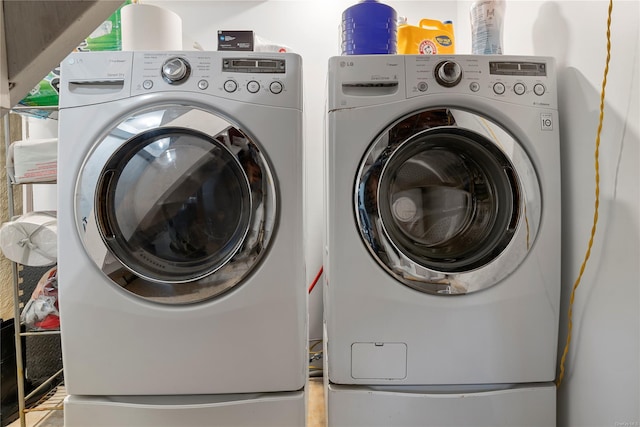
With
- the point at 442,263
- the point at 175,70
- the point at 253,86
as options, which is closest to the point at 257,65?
the point at 253,86

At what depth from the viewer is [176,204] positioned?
85cm

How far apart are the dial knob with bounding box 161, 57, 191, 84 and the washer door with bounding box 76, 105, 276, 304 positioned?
0.25 ft

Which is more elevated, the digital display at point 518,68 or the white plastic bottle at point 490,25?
the white plastic bottle at point 490,25

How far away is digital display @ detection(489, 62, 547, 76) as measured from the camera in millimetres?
859

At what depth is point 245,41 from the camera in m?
0.98

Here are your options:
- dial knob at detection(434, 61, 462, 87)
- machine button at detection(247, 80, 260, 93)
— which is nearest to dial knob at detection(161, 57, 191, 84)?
machine button at detection(247, 80, 260, 93)

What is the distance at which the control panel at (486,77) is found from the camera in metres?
0.85

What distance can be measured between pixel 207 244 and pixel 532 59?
93 cm

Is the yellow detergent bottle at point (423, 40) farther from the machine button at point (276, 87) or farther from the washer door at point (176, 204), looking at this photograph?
the washer door at point (176, 204)

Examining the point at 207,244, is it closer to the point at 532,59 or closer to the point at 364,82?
the point at 364,82

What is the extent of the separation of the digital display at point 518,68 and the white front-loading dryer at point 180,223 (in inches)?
19.2

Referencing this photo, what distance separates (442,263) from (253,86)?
0.63m

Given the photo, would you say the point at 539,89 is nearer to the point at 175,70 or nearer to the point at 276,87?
the point at 276,87

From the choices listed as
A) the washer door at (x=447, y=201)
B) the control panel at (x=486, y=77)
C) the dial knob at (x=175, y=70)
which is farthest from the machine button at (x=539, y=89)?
the dial knob at (x=175, y=70)
